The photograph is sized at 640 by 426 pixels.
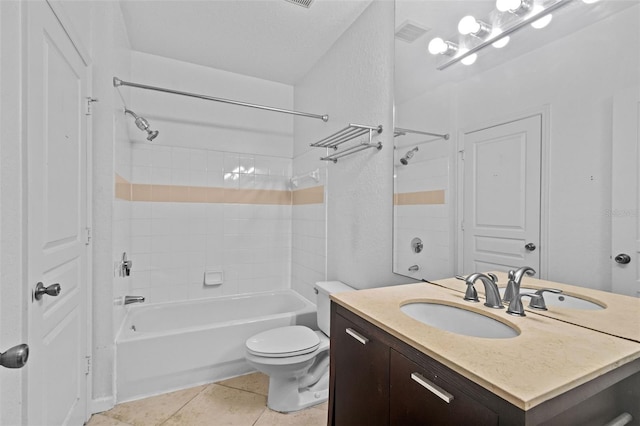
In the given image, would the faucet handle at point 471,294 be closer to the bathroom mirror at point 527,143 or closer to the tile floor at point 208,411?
the bathroom mirror at point 527,143

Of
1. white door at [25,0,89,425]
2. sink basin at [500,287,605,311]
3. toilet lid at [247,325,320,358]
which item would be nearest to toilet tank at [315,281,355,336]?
toilet lid at [247,325,320,358]

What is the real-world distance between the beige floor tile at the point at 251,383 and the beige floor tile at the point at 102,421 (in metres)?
0.59

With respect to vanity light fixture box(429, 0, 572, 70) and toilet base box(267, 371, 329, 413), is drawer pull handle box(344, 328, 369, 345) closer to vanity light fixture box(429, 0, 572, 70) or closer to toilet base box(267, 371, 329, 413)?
toilet base box(267, 371, 329, 413)

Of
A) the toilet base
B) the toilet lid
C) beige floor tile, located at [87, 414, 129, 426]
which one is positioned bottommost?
beige floor tile, located at [87, 414, 129, 426]

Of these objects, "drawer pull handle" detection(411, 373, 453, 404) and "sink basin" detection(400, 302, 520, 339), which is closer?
"drawer pull handle" detection(411, 373, 453, 404)

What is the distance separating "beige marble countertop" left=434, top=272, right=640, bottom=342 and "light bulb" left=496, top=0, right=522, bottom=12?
986 millimetres

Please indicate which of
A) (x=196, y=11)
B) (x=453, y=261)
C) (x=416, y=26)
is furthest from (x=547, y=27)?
(x=196, y=11)

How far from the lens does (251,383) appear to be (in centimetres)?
206

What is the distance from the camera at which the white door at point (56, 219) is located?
964mm

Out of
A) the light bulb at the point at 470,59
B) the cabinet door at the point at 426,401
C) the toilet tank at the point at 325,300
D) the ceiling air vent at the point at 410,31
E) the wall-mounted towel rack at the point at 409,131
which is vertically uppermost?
the ceiling air vent at the point at 410,31

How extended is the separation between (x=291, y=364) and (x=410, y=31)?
197 centimetres

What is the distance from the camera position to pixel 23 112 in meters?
0.89

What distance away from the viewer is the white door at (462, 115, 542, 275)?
1012mm

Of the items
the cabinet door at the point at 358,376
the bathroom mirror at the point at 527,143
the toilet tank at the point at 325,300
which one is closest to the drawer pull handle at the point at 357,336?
the cabinet door at the point at 358,376
